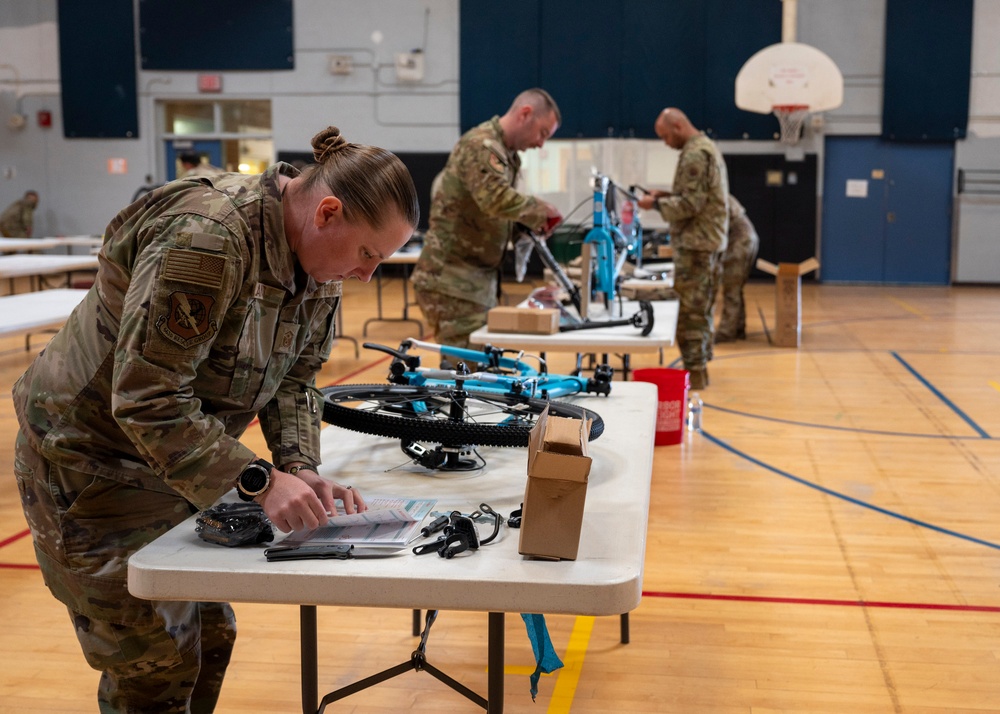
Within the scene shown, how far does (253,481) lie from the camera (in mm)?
1529

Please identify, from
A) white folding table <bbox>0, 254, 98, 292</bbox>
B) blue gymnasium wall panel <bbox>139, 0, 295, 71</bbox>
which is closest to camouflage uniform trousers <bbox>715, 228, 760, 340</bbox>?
white folding table <bbox>0, 254, 98, 292</bbox>

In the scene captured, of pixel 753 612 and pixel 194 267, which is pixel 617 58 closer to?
pixel 753 612

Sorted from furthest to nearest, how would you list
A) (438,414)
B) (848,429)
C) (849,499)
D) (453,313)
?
(848,429) → (453,313) → (849,499) → (438,414)

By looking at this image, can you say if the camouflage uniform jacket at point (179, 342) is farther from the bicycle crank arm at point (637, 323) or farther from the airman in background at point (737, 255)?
the airman in background at point (737, 255)

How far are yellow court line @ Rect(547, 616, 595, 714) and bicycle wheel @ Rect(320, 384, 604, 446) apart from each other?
77 cm

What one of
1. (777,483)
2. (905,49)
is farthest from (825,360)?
(905,49)

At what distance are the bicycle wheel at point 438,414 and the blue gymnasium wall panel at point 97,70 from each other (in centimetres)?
1499

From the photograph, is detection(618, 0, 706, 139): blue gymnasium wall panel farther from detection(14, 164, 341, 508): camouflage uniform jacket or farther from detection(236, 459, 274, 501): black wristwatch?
detection(236, 459, 274, 501): black wristwatch

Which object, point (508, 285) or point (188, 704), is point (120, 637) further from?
point (508, 285)

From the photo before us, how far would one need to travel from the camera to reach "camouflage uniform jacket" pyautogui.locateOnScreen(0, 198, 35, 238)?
15695mm

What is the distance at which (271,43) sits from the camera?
1562 cm

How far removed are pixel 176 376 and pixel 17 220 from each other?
52.7 ft

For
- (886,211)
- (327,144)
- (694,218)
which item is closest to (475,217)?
(694,218)

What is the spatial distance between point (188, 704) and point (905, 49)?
1502 centimetres
